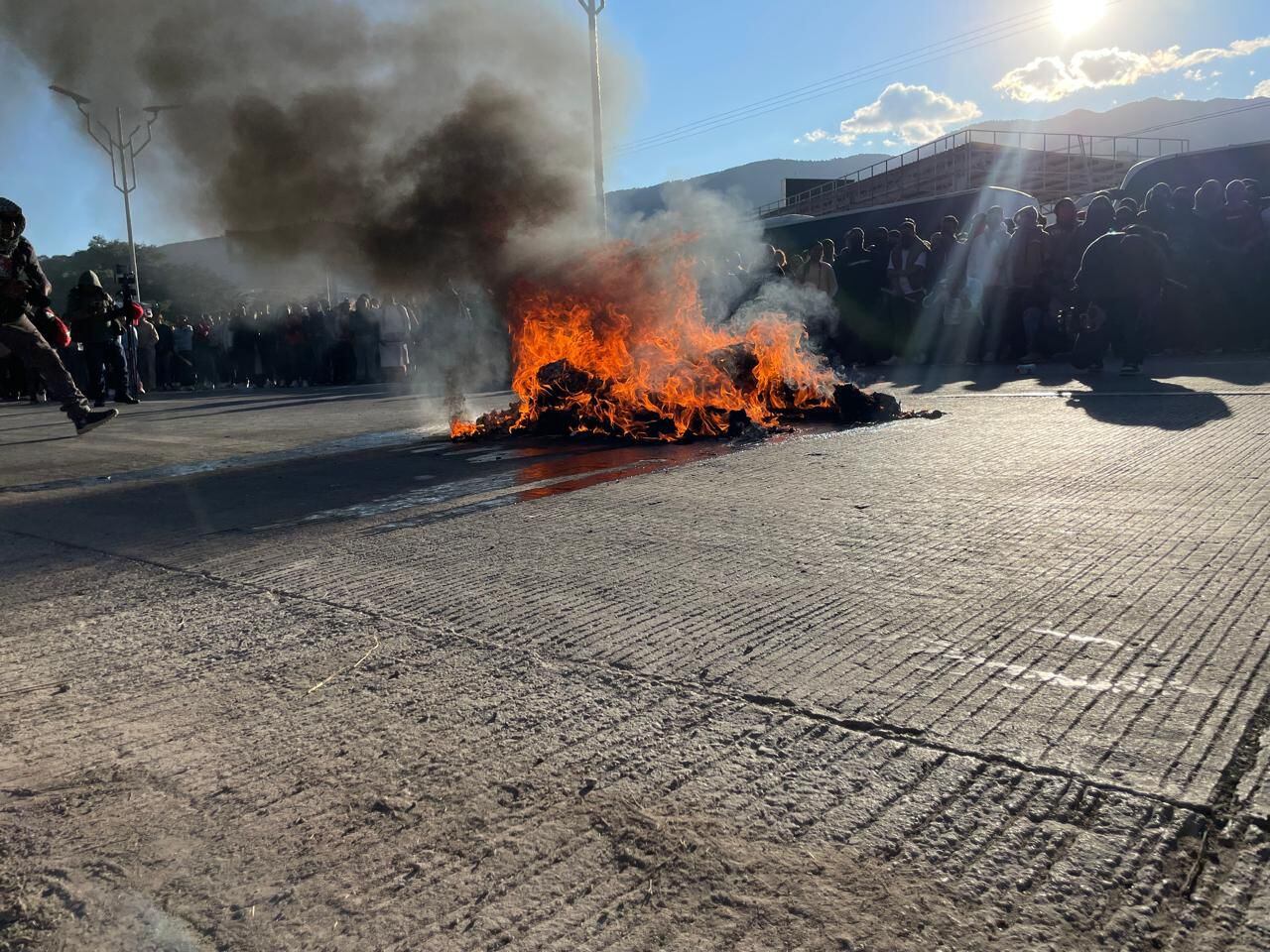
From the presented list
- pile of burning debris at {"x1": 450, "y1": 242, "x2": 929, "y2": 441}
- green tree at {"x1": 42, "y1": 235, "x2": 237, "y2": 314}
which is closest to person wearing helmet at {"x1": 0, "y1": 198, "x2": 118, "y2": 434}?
pile of burning debris at {"x1": 450, "y1": 242, "x2": 929, "y2": 441}

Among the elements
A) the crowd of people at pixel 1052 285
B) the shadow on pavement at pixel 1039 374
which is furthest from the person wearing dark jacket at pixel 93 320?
the shadow on pavement at pixel 1039 374

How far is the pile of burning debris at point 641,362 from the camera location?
8695mm

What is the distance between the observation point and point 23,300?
28.9ft

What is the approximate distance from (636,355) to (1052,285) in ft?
25.7

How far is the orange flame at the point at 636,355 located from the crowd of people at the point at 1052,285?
2.60m

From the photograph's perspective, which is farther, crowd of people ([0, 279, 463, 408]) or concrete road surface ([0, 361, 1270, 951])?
crowd of people ([0, 279, 463, 408])

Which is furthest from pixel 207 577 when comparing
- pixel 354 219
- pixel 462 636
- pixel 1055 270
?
pixel 1055 270

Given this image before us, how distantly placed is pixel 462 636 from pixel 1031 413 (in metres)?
6.72

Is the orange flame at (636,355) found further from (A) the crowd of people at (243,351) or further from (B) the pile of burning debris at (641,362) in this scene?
(A) the crowd of people at (243,351)

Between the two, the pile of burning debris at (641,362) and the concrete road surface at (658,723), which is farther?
the pile of burning debris at (641,362)

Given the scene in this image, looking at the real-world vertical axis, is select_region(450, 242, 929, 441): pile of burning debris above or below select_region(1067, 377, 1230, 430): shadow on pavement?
above

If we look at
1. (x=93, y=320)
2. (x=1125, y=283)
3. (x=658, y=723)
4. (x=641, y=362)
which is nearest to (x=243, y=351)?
(x=93, y=320)

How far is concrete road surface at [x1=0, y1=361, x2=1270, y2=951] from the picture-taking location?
1.87 metres

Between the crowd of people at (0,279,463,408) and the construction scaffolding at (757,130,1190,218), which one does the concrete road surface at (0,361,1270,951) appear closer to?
the crowd of people at (0,279,463,408)
